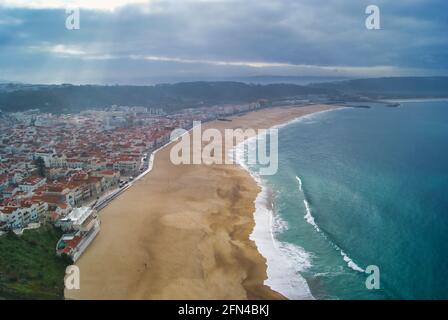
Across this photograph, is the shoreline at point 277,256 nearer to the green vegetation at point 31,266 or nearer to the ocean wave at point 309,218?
the ocean wave at point 309,218

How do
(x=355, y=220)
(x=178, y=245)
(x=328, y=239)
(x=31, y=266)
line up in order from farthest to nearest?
(x=355, y=220) < (x=328, y=239) < (x=178, y=245) < (x=31, y=266)

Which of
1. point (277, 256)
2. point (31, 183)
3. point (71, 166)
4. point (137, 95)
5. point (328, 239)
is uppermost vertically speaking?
point (137, 95)

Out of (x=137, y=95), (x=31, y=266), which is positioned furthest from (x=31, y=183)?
(x=137, y=95)

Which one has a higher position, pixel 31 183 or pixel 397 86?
pixel 397 86

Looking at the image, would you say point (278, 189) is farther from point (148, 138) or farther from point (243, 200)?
point (148, 138)

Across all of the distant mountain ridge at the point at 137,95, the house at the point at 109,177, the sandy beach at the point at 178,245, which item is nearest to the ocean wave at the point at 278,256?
the sandy beach at the point at 178,245

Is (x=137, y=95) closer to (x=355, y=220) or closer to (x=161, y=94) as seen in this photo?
(x=161, y=94)
